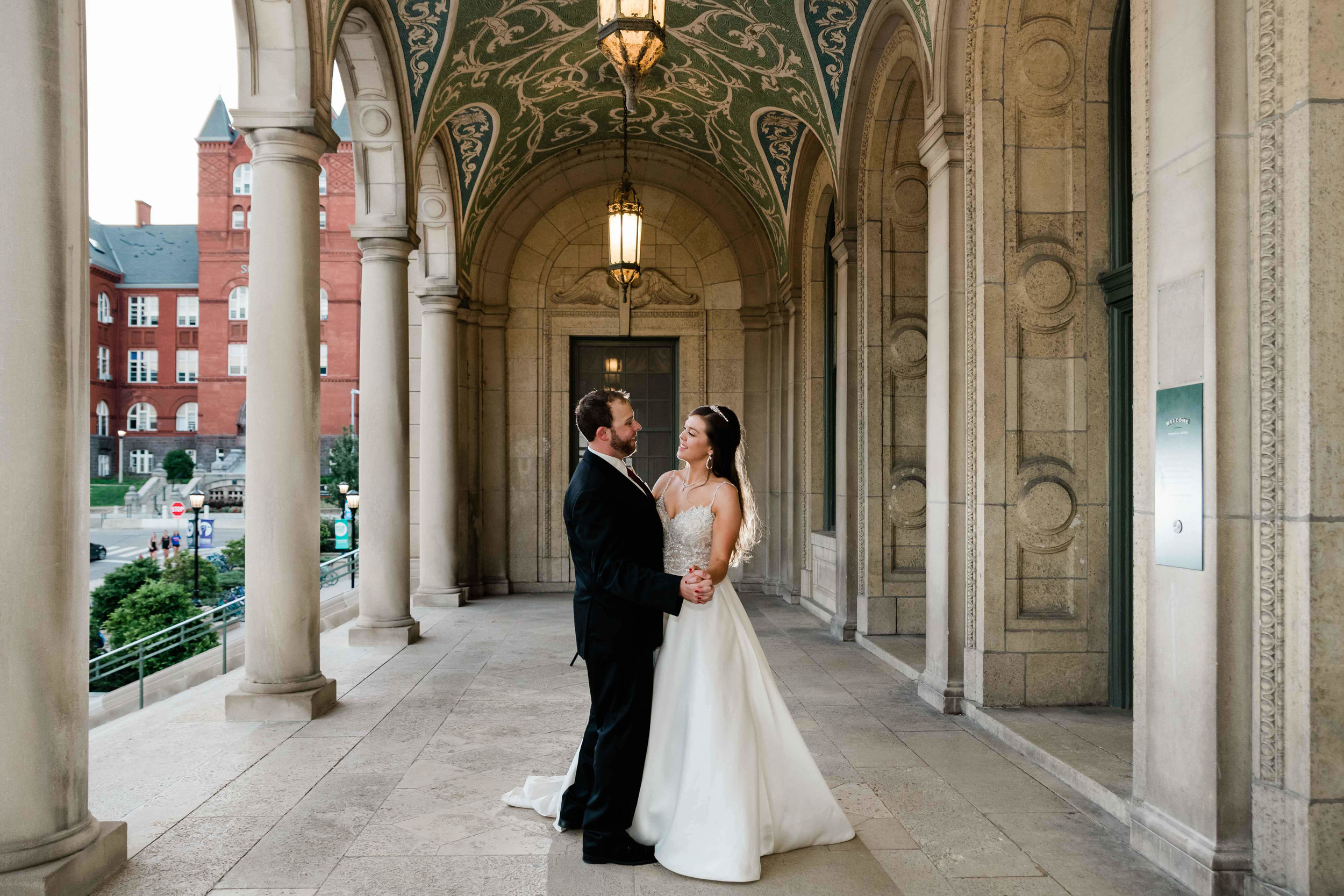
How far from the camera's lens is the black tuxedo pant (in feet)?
14.3

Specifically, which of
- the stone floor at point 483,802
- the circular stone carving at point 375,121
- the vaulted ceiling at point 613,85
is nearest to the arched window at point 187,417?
the vaulted ceiling at point 613,85

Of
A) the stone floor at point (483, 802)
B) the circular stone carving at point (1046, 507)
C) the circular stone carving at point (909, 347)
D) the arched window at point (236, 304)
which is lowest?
the stone floor at point (483, 802)

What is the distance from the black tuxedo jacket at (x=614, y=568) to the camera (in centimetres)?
427

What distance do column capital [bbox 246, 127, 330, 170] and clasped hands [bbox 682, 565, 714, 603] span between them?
487cm

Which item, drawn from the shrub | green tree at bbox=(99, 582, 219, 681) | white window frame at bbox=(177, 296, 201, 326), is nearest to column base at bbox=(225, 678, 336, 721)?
the shrub

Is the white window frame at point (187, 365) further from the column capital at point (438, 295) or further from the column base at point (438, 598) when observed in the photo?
the column base at point (438, 598)

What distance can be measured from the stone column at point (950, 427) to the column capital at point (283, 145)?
4724 millimetres

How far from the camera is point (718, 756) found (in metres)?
4.20

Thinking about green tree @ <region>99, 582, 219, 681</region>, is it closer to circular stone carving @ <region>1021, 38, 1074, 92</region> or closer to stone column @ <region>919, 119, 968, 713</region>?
stone column @ <region>919, 119, 968, 713</region>

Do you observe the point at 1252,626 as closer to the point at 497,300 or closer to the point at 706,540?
the point at 706,540

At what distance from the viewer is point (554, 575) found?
631 inches

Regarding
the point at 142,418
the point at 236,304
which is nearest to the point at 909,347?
the point at 236,304

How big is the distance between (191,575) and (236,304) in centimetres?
4440

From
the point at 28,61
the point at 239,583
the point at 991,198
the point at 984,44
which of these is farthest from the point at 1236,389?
the point at 239,583
